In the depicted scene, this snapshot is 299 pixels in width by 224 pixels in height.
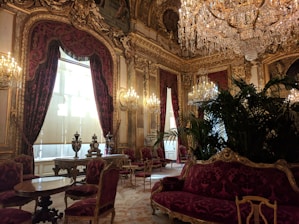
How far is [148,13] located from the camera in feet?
30.6

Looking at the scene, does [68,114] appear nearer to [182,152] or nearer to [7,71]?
[7,71]

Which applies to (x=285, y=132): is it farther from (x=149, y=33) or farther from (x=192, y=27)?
(x=149, y=33)

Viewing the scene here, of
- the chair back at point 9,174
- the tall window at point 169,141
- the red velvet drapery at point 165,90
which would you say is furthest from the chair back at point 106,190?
the tall window at point 169,141

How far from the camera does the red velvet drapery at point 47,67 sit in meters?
5.43

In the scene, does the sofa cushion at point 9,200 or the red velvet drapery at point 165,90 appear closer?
the sofa cushion at point 9,200

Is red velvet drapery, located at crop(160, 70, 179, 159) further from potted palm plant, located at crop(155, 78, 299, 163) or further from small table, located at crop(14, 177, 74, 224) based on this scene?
small table, located at crop(14, 177, 74, 224)

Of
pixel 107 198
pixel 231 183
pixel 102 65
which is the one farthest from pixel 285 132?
pixel 102 65

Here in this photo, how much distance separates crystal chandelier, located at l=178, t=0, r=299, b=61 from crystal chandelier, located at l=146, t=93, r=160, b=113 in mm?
3194

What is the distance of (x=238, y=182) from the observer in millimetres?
3236

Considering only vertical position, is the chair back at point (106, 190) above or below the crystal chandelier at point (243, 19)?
below

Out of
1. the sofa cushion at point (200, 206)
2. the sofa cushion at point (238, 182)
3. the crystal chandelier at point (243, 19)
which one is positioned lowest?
the sofa cushion at point (200, 206)

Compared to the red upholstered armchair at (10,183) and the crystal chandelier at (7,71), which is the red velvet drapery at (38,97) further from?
the red upholstered armchair at (10,183)

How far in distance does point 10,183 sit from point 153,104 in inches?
224

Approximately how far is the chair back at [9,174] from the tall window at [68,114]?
2637mm
